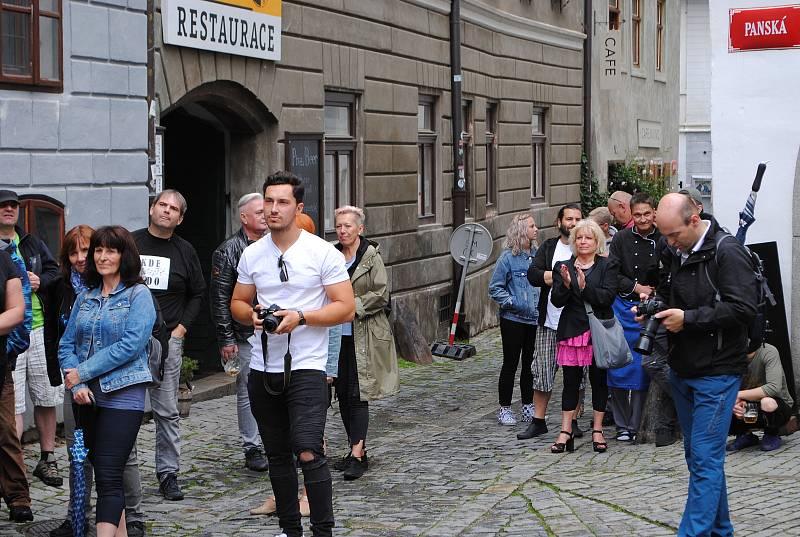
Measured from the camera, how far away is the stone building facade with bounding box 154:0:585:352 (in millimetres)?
13289

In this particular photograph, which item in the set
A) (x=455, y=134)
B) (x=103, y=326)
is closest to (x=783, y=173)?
(x=103, y=326)

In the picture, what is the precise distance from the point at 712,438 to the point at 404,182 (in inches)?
407

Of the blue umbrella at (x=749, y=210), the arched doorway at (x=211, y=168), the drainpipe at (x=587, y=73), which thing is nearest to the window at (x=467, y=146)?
the arched doorway at (x=211, y=168)

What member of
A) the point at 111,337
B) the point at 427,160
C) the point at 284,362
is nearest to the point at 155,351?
the point at 111,337

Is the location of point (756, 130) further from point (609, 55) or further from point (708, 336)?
point (609, 55)

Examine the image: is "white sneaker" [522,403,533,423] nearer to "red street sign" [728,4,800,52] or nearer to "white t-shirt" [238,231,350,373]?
"red street sign" [728,4,800,52]

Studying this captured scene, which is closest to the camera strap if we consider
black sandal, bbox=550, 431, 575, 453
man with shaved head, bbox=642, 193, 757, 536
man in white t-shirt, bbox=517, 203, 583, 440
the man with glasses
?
the man with glasses

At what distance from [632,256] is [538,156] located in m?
13.7

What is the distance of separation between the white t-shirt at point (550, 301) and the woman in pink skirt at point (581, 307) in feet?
0.78

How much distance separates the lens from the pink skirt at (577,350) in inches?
390

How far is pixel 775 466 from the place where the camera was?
29.5 ft

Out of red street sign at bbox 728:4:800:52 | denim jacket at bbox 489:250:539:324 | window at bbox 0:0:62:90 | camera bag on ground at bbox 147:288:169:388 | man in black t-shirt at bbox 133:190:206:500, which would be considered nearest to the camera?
camera bag on ground at bbox 147:288:169:388

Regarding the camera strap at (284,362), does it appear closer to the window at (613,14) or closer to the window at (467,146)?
the window at (467,146)

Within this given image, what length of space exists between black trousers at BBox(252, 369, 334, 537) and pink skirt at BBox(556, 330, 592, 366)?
11.4 ft
